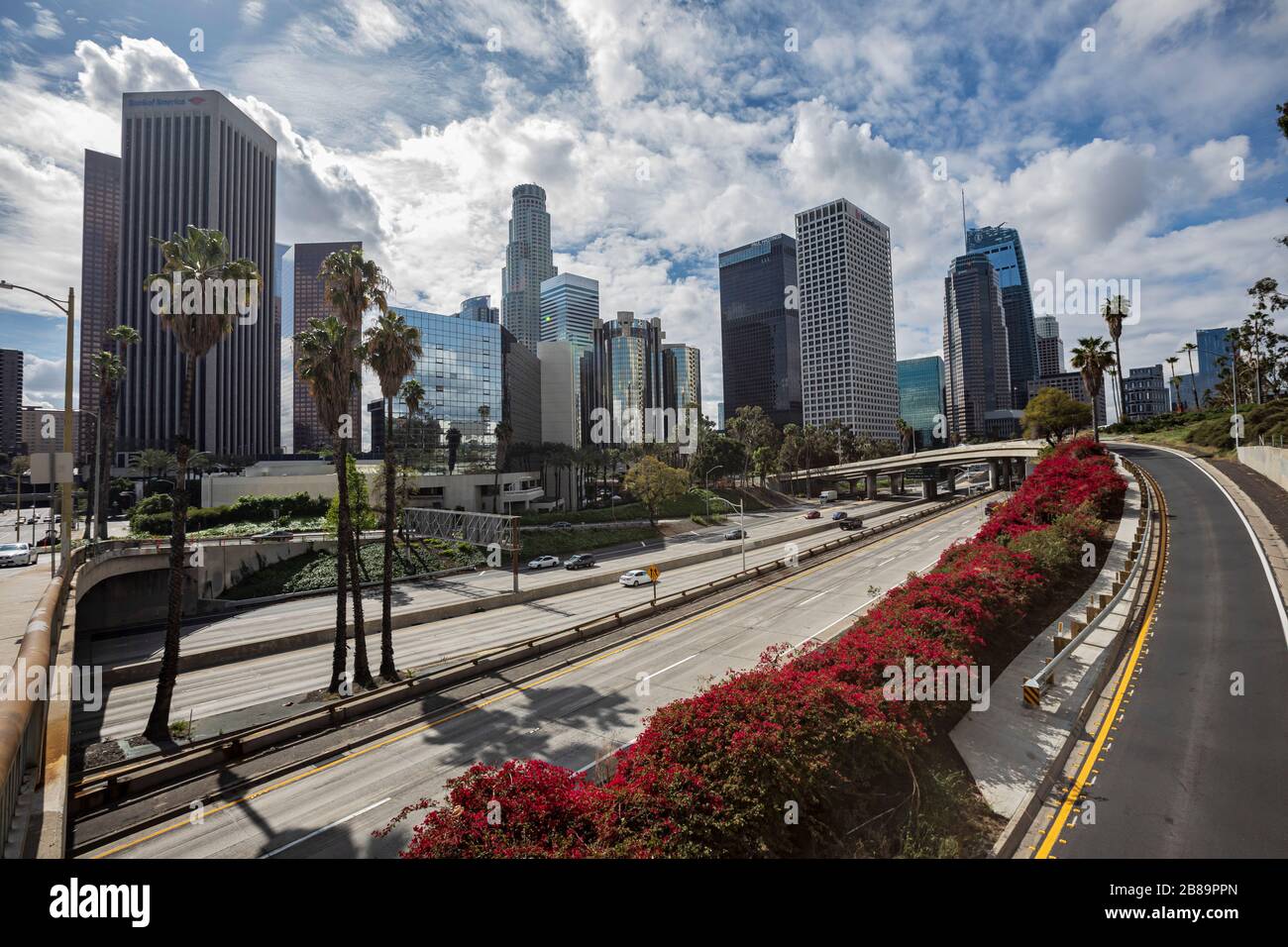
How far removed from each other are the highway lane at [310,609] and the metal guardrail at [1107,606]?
1022 inches

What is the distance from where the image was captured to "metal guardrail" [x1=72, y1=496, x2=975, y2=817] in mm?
13906

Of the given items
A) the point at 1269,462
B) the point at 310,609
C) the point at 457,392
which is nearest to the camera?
the point at 310,609

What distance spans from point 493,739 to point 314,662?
15698 millimetres

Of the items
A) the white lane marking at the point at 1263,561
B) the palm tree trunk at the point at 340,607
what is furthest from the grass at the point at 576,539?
the white lane marking at the point at 1263,561

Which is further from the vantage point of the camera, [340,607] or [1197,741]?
[340,607]

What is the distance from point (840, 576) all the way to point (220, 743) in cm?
3433

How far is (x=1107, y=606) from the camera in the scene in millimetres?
21812

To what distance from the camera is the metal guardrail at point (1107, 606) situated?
52.5 feet

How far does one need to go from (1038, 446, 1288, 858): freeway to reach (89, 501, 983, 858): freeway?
341 inches

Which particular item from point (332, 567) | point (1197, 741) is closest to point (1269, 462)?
point (1197, 741)

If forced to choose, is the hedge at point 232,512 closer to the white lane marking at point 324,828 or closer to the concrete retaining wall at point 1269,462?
the white lane marking at point 324,828

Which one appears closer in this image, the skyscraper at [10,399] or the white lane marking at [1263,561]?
the white lane marking at [1263,561]

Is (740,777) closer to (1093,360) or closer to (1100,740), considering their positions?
(1100,740)
